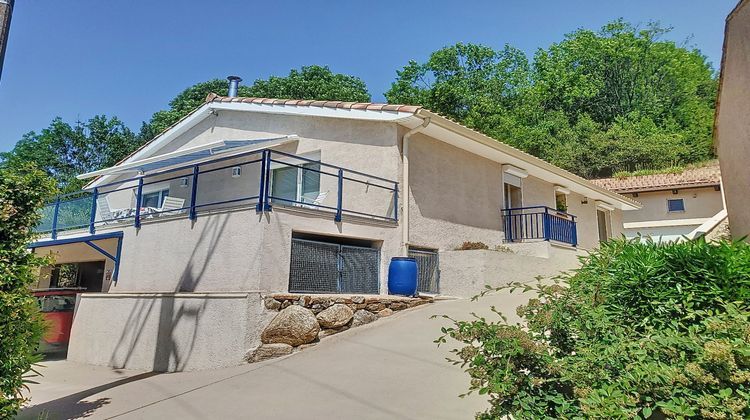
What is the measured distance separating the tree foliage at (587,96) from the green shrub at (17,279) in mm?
32879

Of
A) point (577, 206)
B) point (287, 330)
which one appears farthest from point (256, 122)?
point (577, 206)

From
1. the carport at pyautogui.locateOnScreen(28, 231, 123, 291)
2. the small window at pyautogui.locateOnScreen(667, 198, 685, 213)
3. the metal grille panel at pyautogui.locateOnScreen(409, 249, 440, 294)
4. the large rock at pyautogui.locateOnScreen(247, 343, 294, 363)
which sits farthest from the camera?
the small window at pyautogui.locateOnScreen(667, 198, 685, 213)

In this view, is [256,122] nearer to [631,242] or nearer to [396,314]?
[396,314]

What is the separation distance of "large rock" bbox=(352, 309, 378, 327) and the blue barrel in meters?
1.22

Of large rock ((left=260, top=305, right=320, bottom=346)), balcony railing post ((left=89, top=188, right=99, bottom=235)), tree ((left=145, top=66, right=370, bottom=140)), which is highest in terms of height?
tree ((left=145, top=66, right=370, bottom=140))

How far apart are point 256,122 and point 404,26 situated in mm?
12317

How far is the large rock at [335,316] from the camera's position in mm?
9805

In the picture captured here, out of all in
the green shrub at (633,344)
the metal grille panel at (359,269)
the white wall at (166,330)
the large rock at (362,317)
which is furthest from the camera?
the metal grille panel at (359,269)

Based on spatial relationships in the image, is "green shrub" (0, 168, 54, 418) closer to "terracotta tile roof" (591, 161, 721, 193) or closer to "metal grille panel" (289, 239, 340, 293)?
"metal grille panel" (289, 239, 340, 293)

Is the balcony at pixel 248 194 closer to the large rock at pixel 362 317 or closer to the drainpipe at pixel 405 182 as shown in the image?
the drainpipe at pixel 405 182

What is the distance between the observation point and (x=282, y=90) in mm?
39656

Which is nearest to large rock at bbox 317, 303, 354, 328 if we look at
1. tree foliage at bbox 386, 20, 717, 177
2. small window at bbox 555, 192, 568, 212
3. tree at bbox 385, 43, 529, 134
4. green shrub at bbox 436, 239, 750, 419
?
green shrub at bbox 436, 239, 750, 419

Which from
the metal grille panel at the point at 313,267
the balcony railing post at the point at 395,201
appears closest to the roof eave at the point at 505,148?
the balcony railing post at the point at 395,201

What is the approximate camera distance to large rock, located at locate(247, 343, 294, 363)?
880 cm
